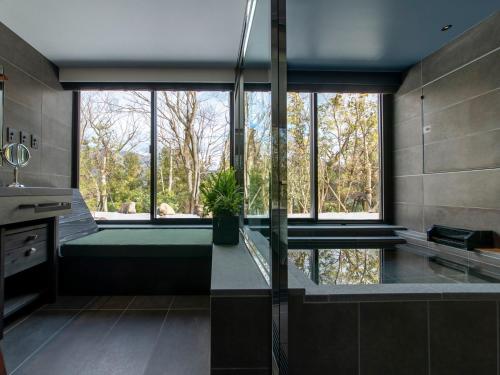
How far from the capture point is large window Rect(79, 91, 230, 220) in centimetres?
377

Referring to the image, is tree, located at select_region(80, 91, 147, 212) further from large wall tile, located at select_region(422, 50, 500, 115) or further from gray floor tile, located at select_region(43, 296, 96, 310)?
large wall tile, located at select_region(422, 50, 500, 115)

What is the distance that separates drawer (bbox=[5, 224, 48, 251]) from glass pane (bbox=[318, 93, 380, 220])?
3120 mm

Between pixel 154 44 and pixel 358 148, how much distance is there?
291 centimetres

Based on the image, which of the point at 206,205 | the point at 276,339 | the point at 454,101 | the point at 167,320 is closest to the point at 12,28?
the point at 206,205

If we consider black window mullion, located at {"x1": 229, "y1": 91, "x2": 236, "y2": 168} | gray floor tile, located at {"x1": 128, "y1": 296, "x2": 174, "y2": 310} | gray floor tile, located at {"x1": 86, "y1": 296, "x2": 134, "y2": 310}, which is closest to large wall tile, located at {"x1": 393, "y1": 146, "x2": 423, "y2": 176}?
black window mullion, located at {"x1": 229, "y1": 91, "x2": 236, "y2": 168}

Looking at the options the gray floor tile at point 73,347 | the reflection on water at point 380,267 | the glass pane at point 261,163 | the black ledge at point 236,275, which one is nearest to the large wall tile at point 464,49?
the reflection on water at point 380,267

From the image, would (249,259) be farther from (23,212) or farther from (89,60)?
(89,60)

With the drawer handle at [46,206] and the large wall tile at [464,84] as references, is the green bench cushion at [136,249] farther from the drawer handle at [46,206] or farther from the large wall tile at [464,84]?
the large wall tile at [464,84]

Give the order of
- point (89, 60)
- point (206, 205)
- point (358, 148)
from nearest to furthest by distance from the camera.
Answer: point (206, 205) → point (89, 60) → point (358, 148)

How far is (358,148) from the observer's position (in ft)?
13.4

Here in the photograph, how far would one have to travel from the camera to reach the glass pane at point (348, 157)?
3998 mm

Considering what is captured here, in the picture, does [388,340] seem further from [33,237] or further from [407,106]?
[407,106]

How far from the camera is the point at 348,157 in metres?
4.04

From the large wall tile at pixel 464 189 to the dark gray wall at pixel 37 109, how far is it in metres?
4.29
